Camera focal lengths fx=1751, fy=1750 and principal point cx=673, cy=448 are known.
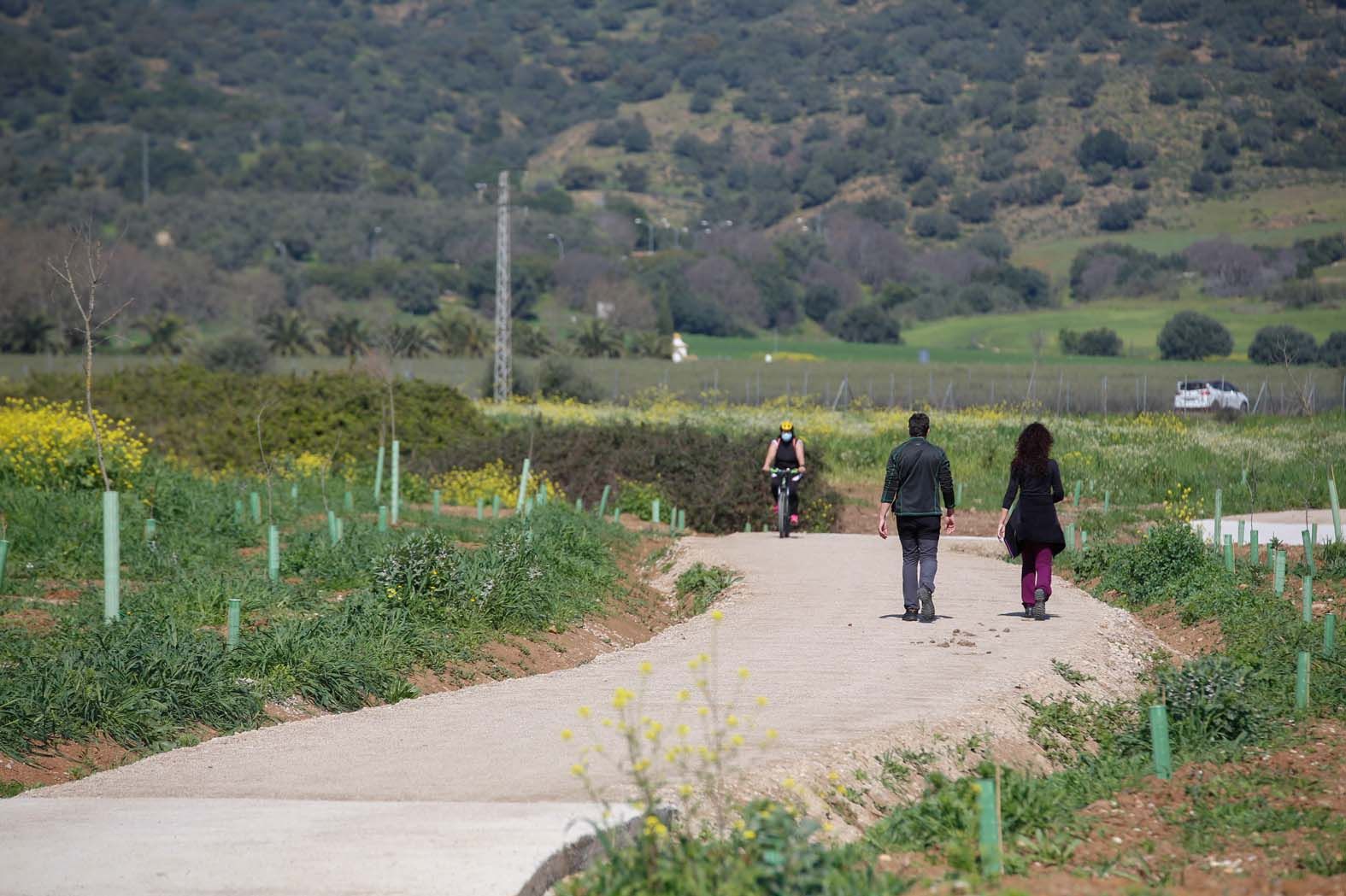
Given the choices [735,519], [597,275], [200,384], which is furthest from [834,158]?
[735,519]

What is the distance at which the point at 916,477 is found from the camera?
1367cm

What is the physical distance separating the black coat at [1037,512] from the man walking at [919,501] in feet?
1.88

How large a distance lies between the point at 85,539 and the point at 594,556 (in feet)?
17.5

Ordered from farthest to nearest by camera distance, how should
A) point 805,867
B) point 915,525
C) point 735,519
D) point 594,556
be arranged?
1. point 735,519
2. point 594,556
3. point 915,525
4. point 805,867

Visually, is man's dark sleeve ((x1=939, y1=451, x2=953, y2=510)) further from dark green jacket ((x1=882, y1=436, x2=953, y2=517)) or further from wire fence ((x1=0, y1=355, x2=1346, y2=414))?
wire fence ((x1=0, y1=355, x2=1346, y2=414))

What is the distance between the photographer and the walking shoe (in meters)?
13.9

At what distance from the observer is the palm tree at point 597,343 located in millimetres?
82188

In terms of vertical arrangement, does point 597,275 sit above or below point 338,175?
below

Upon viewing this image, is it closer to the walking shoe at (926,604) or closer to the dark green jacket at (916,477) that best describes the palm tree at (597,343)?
the walking shoe at (926,604)

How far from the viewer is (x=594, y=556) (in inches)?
760

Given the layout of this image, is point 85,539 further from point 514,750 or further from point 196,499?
point 514,750

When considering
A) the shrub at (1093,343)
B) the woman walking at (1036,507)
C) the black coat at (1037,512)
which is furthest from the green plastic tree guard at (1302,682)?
the shrub at (1093,343)

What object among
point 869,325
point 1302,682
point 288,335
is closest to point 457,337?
point 288,335

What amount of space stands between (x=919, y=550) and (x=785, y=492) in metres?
8.74
